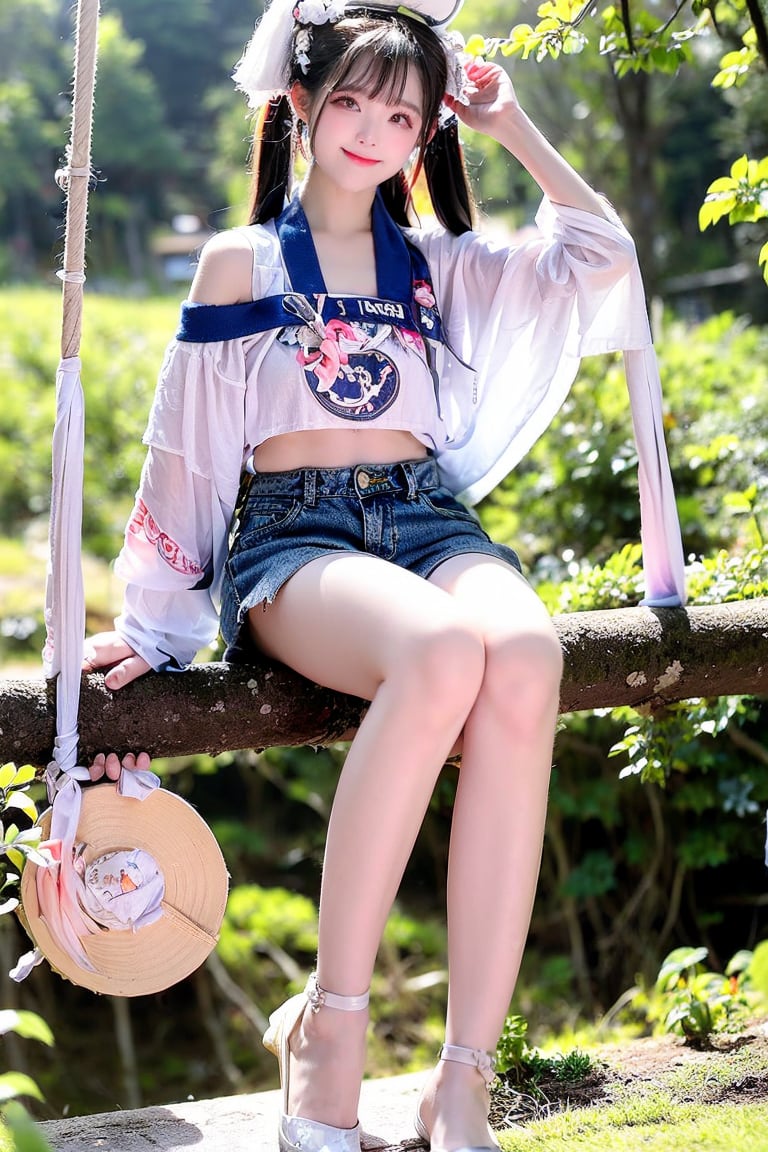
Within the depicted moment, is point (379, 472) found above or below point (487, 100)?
below

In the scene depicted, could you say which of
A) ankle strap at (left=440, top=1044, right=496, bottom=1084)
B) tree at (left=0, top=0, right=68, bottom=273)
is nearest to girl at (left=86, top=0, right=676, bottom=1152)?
ankle strap at (left=440, top=1044, right=496, bottom=1084)

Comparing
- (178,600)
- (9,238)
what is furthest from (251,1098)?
(9,238)

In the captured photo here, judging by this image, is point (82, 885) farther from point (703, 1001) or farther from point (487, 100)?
point (487, 100)

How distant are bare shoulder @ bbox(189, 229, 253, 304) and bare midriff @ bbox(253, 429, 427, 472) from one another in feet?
0.84

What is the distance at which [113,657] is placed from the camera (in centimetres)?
201

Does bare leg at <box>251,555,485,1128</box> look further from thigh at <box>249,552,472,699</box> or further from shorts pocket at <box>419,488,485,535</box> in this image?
shorts pocket at <box>419,488,485,535</box>

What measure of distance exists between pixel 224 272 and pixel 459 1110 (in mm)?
1375

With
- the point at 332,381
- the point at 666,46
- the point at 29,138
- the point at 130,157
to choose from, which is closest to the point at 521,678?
the point at 332,381

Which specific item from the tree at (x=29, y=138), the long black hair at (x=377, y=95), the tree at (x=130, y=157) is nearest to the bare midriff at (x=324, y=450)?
the long black hair at (x=377, y=95)

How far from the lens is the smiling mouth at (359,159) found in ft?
7.06

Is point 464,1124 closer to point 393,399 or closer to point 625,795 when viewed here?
point 393,399

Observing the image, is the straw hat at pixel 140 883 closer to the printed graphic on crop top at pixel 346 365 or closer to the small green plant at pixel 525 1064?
the small green plant at pixel 525 1064

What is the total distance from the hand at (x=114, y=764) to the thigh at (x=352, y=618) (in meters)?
0.29

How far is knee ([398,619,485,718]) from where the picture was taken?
1.75 m
